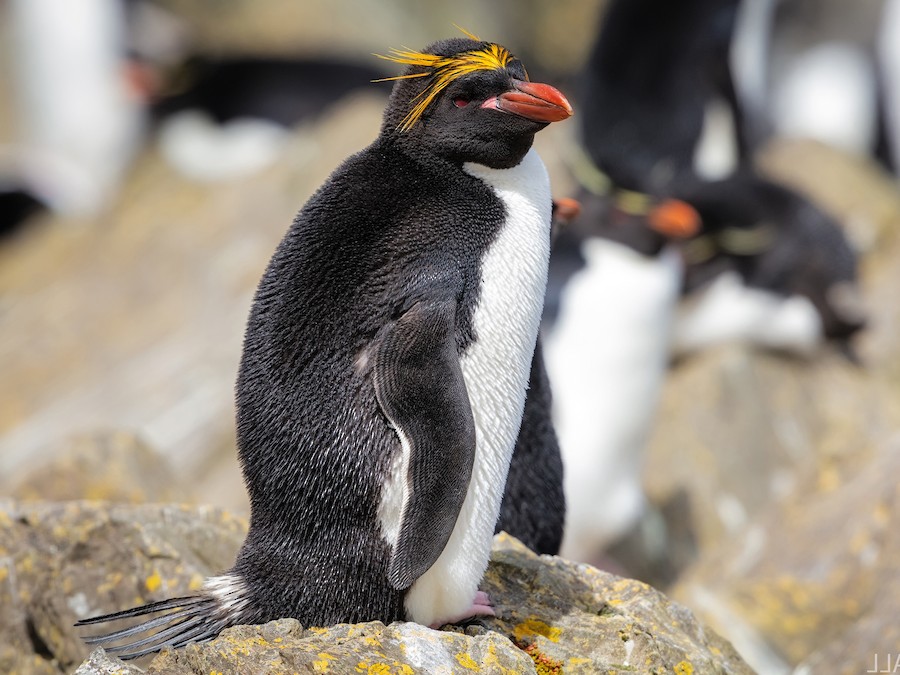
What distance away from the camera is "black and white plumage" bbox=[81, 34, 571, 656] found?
271 centimetres

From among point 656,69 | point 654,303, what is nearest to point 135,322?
point 654,303

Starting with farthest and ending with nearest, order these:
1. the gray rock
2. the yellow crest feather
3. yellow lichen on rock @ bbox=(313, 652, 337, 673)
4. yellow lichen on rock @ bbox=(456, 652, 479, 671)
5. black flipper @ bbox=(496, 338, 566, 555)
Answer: the gray rock
black flipper @ bbox=(496, 338, 566, 555)
the yellow crest feather
yellow lichen on rock @ bbox=(456, 652, 479, 671)
yellow lichen on rock @ bbox=(313, 652, 337, 673)

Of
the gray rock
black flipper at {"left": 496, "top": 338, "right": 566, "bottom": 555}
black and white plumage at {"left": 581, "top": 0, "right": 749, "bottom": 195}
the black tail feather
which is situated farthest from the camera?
black and white plumage at {"left": 581, "top": 0, "right": 749, "bottom": 195}

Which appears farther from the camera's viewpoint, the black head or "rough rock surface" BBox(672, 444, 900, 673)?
"rough rock surface" BBox(672, 444, 900, 673)

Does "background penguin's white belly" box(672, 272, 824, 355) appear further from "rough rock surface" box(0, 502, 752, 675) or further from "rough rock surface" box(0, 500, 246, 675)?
"rough rock surface" box(0, 500, 246, 675)

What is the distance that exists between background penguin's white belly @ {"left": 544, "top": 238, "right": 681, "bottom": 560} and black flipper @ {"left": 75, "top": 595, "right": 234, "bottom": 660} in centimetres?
366

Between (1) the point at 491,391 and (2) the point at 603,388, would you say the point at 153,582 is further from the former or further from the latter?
(2) the point at 603,388

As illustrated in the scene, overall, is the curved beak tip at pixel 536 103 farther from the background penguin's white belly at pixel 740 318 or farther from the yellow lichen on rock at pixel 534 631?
the background penguin's white belly at pixel 740 318

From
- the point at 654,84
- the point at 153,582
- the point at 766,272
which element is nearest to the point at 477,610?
the point at 153,582

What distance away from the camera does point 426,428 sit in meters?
2.68

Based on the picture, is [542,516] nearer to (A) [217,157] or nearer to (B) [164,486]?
(B) [164,486]

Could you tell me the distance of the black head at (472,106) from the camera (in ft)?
9.61

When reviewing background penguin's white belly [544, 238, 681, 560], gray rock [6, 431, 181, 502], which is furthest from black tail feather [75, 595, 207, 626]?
background penguin's white belly [544, 238, 681, 560]

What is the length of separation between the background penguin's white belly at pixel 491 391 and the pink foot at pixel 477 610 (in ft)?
0.04
